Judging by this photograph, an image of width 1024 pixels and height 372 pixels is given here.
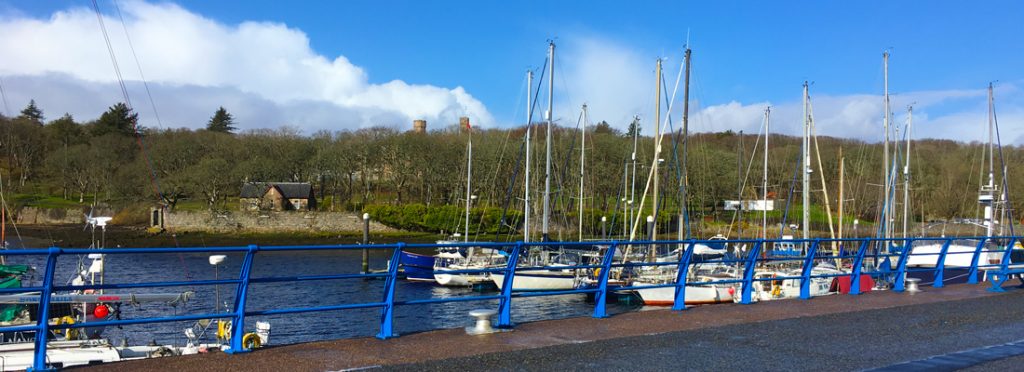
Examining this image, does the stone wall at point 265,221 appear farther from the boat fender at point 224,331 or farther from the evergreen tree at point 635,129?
the boat fender at point 224,331

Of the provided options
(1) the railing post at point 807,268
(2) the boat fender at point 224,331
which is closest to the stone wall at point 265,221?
(2) the boat fender at point 224,331

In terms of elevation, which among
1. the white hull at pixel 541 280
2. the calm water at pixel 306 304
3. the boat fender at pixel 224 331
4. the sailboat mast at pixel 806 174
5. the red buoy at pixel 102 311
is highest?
the sailboat mast at pixel 806 174

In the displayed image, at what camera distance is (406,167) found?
7750cm

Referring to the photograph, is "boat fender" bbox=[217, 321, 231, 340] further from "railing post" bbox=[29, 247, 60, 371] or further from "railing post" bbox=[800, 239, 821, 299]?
"railing post" bbox=[800, 239, 821, 299]

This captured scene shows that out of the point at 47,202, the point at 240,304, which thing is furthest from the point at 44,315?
the point at 47,202

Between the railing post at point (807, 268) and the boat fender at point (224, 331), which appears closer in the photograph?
the railing post at point (807, 268)

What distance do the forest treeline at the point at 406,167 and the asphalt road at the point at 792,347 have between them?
49264 millimetres

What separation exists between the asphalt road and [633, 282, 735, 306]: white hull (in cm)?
1514

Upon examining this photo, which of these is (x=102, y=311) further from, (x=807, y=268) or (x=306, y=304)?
(x=807, y=268)

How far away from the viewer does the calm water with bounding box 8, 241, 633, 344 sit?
2303 cm

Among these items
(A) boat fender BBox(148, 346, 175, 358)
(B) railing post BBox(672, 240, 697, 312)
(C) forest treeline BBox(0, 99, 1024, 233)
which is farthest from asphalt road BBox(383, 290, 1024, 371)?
(C) forest treeline BBox(0, 99, 1024, 233)

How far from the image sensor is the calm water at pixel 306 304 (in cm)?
2303

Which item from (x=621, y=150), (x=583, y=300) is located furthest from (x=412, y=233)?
(x=583, y=300)

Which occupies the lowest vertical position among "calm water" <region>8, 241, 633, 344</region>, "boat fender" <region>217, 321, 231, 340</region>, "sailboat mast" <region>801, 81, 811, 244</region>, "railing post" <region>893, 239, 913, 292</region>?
"calm water" <region>8, 241, 633, 344</region>
